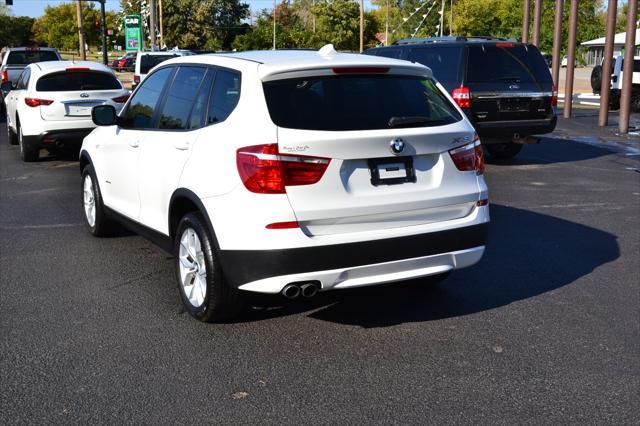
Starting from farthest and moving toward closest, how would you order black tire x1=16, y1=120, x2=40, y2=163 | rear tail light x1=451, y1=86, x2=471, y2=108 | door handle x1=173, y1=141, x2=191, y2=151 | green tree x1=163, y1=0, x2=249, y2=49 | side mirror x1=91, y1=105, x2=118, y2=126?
green tree x1=163, y1=0, x2=249, y2=49 < black tire x1=16, y1=120, x2=40, y2=163 < rear tail light x1=451, y1=86, x2=471, y2=108 < side mirror x1=91, y1=105, x2=118, y2=126 < door handle x1=173, y1=141, x2=191, y2=151

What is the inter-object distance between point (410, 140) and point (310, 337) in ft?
4.62

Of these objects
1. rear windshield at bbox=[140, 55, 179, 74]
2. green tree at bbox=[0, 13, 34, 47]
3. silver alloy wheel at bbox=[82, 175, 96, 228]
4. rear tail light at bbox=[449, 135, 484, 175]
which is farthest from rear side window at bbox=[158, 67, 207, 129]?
green tree at bbox=[0, 13, 34, 47]

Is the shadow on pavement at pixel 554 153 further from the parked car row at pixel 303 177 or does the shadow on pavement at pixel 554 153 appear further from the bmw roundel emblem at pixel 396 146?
the bmw roundel emblem at pixel 396 146

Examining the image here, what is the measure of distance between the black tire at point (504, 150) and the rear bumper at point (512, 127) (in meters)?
1.22

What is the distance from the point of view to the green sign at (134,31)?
1931 inches

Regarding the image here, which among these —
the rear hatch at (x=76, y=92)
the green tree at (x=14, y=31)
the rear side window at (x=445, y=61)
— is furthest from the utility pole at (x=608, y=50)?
the green tree at (x=14, y=31)

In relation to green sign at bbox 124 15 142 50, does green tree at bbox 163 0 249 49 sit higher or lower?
higher

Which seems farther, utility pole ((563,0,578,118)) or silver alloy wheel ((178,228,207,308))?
utility pole ((563,0,578,118))

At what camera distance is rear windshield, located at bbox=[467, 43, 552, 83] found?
12836mm

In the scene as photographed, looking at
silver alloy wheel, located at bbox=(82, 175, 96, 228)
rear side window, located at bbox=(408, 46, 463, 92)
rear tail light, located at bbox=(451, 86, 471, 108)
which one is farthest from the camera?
rear side window, located at bbox=(408, 46, 463, 92)

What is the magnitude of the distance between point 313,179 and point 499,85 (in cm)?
883

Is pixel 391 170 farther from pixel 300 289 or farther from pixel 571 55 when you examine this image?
pixel 571 55

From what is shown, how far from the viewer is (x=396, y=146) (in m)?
4.92

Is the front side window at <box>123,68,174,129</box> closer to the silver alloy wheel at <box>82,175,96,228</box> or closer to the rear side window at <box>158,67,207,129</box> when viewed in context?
the rear side window at <box>158,67,207,129</box>
